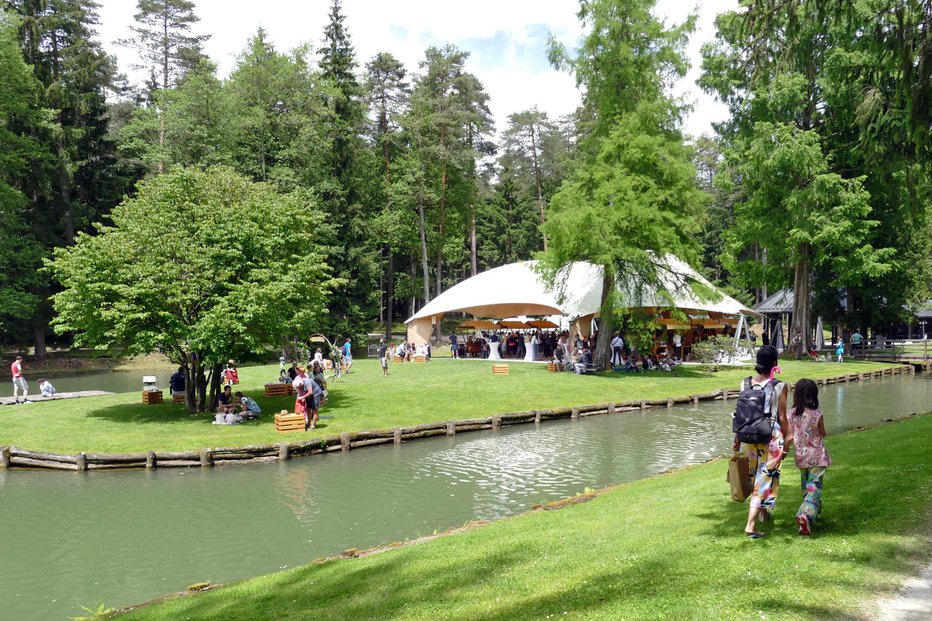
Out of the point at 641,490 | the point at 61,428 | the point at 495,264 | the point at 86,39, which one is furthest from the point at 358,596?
the point at 495,264

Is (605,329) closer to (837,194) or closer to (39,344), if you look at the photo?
(837,194)

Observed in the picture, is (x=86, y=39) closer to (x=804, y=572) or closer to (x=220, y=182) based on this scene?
(x=220, y=182)

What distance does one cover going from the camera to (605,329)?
102 ft

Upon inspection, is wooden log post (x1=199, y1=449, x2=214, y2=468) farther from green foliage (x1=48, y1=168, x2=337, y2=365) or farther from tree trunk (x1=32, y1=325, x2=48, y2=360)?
tree trunk (x1=32, y1=325, x2=48, y2=360)

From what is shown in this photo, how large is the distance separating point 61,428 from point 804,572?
18701mm

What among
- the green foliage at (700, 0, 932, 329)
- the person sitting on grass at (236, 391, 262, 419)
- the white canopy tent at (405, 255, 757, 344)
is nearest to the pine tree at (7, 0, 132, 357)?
the white canopy tent at (405, 255, 757, 344)

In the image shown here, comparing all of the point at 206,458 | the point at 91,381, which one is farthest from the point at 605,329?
the point at 91,381

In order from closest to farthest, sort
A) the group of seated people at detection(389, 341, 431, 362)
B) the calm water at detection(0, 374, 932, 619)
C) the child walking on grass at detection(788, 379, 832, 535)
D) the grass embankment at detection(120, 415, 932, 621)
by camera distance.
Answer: the grass embankment at detection(120, 415, 932, 621) → the child walking on grass at detection(788, 379, 832, 535) → the calm water at detection(0, 374, 932, 619) → the group of seated people at detection(389, 341, 431, 362)

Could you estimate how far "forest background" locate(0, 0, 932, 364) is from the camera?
94.6ft

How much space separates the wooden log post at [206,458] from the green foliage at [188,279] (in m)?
3.48

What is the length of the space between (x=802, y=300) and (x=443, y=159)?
27574mm

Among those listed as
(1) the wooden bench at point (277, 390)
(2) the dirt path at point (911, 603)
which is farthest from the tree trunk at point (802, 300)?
(2) the dirt path at point (911, 603)

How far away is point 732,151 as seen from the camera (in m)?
38.6

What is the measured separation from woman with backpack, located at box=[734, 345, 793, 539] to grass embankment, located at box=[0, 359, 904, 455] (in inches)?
494
